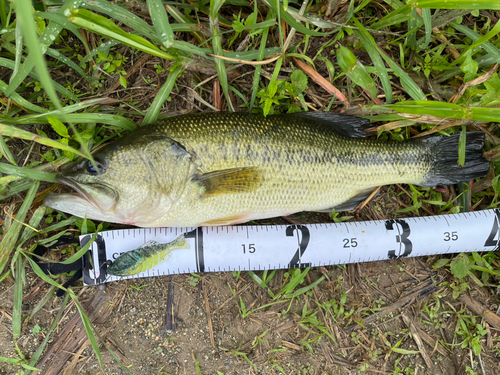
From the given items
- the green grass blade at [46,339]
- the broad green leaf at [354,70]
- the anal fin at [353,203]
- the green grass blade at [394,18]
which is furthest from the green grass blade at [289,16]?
the green grass blade at [46,339]

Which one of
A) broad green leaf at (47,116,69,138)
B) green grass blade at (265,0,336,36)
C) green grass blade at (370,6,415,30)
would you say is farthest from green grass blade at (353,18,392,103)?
broad green leaf at (47,116,69,138)

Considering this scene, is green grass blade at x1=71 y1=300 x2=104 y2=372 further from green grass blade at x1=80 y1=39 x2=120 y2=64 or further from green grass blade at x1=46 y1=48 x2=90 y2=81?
green grass blade at x1=80 y1=39 x2=120 y2=64

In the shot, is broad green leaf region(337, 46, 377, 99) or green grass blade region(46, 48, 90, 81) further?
green grass blade region(46, 48, 90, 81)

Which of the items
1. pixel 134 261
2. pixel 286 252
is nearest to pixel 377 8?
pixel 286 252

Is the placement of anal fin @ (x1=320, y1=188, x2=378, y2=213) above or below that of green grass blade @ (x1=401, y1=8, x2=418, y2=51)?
below

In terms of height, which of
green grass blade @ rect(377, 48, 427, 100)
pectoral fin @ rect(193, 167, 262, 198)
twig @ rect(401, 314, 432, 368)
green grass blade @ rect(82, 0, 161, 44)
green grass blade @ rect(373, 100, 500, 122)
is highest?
green grass blade @ rect(82, 0, 161, 44)
